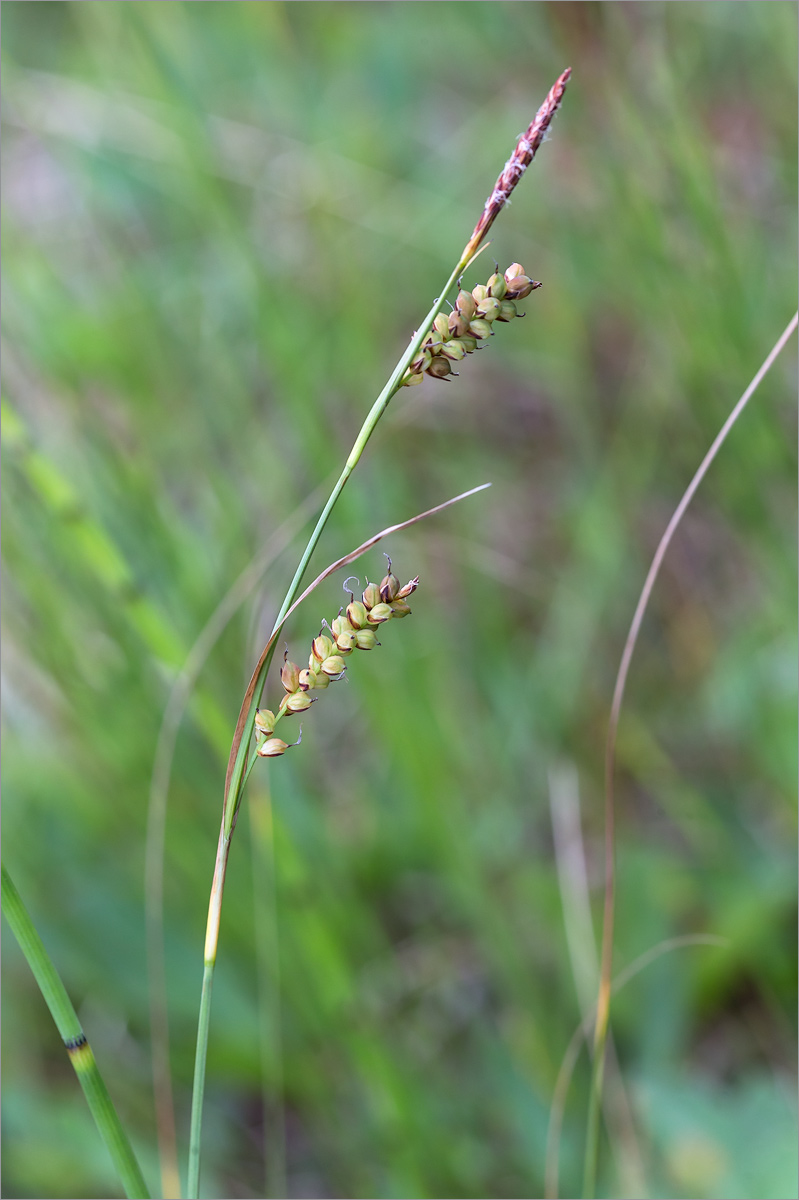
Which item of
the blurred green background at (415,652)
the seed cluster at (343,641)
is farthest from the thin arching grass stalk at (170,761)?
the seed cluster at (343,641)

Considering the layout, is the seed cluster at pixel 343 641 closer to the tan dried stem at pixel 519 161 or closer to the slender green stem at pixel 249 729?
the slender green stem at pixel 249 729

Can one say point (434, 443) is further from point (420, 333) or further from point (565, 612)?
point (420, 333)

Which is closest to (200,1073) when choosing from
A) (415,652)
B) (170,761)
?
(170,761)

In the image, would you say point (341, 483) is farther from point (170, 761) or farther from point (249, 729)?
point (170, 761)

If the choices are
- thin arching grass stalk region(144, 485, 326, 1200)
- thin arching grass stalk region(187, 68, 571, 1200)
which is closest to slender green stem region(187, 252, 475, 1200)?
thin arching grass stalk region(187, 68, 571, 1200)

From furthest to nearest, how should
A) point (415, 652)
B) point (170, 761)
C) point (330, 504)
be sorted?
point (415, 652), point (170, 761), point (330, 504)

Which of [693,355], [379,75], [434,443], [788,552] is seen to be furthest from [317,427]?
[379,75]

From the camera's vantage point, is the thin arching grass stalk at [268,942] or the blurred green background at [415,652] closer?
the thin arching grass stalk at [268,942]

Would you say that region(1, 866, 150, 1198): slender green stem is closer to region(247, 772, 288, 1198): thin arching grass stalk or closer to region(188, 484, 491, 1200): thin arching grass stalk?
region(188, 484, 491, 1200): thin arching grass stalk
